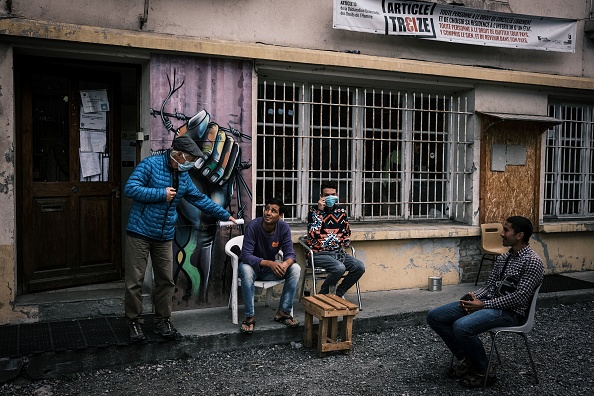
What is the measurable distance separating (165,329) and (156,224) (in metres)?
1.01

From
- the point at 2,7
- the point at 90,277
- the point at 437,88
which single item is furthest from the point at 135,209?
the point at 437,88

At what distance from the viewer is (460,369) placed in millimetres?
4949

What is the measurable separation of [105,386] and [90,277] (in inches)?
89.4

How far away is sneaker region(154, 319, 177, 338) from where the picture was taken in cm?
538

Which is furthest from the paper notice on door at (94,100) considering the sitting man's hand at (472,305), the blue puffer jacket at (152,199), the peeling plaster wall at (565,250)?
the peeling plaster wall at (565,250)

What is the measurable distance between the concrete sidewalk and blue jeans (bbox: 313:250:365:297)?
1.24 feet

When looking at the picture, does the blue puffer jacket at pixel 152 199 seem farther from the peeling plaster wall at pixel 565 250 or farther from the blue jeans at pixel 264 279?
the peeling plaster wall at pixel 565 250

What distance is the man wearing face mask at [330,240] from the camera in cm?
658

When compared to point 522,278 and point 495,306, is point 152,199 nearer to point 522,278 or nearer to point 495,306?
point 495,306

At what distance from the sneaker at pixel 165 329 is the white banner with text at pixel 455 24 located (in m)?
4.06

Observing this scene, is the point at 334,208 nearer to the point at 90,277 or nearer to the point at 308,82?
the point at 308,82

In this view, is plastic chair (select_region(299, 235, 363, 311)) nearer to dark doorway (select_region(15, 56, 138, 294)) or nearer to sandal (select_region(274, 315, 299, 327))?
sandal (select_region(274, 315, 299, 327))

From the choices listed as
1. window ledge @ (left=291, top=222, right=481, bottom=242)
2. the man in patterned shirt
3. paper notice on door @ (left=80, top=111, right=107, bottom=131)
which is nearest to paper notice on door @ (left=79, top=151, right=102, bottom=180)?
paper notice on door @ (left=80, top=111, right=107, bottom=131)

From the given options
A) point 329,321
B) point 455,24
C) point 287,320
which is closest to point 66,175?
point 287,320
